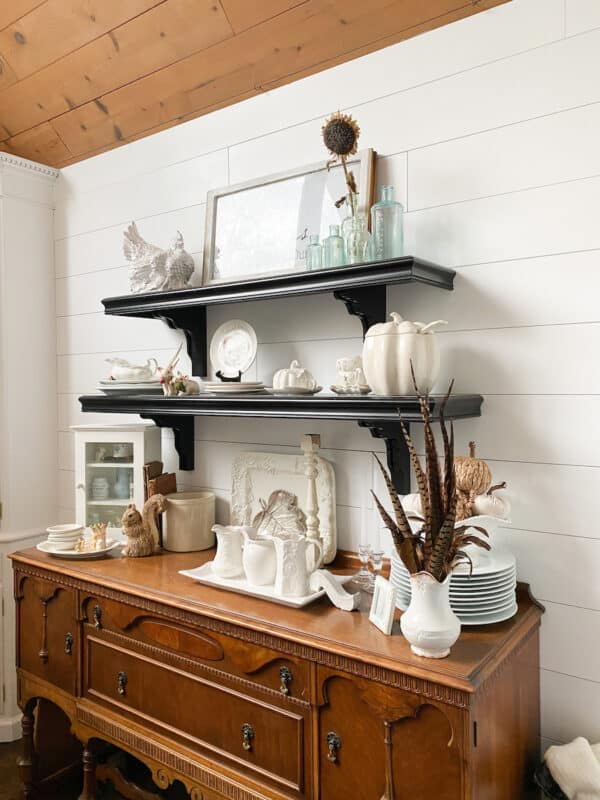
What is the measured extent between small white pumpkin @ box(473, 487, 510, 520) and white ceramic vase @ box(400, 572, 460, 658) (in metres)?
0.25

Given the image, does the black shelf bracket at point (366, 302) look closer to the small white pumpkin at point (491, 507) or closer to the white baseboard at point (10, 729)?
the small white pumpkin at point (491, 507)

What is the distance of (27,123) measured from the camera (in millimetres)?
2594

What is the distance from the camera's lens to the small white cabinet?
7.46 feet

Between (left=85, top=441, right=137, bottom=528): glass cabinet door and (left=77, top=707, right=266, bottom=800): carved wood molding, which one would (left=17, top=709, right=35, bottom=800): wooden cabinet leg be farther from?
(left=85, top=441, right=137, bottom=528): glass cabinet door

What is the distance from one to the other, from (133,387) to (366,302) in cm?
89

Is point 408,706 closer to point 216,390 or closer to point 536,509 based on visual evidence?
point 536,509

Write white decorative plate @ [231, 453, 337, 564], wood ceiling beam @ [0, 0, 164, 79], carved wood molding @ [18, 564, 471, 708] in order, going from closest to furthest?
carved wood molding @ [18, 564, 471, 708] < white decorative plate @ [231, 453, 337, 564] < wood ceiling beam @ [0, 0, 164, 79]

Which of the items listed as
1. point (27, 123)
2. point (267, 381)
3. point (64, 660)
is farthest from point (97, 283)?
point (64, 660)

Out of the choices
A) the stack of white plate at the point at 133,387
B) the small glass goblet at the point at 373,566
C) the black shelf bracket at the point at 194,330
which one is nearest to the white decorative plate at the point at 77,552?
the stack of white plate at the point at 133,387

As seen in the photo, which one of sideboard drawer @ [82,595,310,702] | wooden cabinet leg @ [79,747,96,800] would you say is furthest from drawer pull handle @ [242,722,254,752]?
wooden cabinet leg @ [79,747,96,800]

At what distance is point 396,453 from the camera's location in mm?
1759

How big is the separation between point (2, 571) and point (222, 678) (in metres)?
1.47

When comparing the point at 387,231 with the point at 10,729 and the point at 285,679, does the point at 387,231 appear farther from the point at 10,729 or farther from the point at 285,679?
the point at 10,729

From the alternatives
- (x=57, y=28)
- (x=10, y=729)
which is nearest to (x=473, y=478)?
(x=57, y=28)
